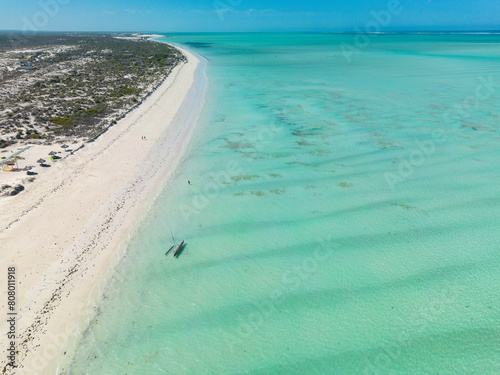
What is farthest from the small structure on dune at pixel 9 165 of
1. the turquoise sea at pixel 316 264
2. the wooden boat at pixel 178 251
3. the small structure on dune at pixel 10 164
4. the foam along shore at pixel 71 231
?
the wooden boat at pixel 178 251

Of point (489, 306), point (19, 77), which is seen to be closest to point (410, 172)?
point (489, 306)

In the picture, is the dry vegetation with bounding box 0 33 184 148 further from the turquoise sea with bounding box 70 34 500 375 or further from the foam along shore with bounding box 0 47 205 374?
the turquoise sea with bounding box 70 34 500 375

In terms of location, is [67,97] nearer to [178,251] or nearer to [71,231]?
[71,231]

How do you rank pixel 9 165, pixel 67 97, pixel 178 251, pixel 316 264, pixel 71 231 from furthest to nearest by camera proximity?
1. pixel 67 97
2. pixel 9 165
3. pixel 71 231
4. pixel 178 251
5. pixel 316 264

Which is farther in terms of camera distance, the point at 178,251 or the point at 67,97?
the point at 67,97

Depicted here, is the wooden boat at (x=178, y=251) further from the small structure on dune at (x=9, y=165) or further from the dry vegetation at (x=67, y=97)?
the dry vegetation at (x=67, y=97)

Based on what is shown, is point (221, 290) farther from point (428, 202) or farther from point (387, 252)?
point (428, 202)

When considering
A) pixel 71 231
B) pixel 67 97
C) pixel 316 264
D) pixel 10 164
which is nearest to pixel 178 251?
pixel 71 231
